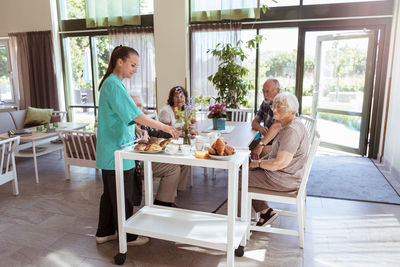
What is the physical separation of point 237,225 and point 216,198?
120 centimetres

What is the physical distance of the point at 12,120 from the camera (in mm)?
5316

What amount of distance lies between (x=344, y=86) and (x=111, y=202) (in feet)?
14.2

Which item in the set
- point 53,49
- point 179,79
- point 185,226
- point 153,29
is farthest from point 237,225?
point 53,49

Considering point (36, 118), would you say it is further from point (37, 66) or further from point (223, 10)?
point (223, 10)

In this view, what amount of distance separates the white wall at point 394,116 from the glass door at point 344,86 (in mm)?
335

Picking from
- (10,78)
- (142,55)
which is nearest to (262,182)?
(142,55)

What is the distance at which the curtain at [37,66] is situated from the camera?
242 inches

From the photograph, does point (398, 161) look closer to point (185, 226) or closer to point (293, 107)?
point (293, 107)

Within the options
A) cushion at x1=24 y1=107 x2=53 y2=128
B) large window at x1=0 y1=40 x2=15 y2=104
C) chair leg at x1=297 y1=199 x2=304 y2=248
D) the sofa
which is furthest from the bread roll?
large window at x1=0 y1=40 x2=15 y2=104

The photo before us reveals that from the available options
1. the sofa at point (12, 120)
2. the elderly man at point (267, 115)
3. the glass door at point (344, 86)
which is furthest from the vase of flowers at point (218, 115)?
the sofa at point (12, 120)

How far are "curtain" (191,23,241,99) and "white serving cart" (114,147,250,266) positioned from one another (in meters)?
3.43

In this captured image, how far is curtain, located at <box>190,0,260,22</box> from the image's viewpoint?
16.6 feet

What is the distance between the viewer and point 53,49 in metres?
6.14

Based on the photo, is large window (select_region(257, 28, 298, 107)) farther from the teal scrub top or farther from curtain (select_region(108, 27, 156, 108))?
the teal scrub top
